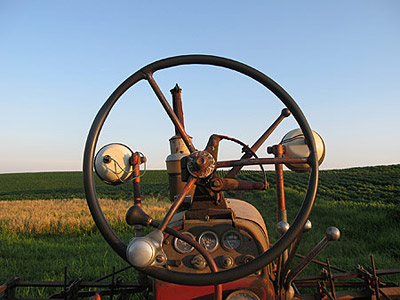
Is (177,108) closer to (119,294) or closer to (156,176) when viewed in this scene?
(119,294)

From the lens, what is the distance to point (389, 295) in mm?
2008

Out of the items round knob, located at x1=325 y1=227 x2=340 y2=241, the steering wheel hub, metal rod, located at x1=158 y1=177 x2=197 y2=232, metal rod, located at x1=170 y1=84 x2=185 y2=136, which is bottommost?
round knob, located at x1=325 y1=227 x2=340 y2=241

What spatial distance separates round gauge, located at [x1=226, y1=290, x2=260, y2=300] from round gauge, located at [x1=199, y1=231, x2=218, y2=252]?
252 mm

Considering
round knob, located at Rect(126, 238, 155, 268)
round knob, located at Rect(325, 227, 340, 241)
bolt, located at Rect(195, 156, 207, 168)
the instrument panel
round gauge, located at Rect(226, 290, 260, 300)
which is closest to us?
round knob, located at Rect(126, 238, 155, 268)

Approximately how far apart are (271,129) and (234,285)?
93 cm

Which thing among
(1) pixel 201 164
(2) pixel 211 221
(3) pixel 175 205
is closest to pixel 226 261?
(2) pixel 211 221

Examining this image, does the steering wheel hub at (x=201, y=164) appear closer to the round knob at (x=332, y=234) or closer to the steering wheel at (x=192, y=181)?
the steering wheel at (x=192, y=181)

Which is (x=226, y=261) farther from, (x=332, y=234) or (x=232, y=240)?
(x=332, y=234)

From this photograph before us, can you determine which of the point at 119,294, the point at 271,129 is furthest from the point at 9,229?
the point at 271,129

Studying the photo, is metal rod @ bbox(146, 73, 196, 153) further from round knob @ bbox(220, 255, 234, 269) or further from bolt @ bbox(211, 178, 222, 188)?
round knob @ bbox(220, 255, 234, 269)

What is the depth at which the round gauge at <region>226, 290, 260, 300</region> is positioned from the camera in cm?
159

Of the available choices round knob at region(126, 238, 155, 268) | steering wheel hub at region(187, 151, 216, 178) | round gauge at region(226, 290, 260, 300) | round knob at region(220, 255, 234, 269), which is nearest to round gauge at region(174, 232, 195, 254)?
round knob at region(220, 255, 234, 269)

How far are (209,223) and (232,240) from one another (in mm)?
163

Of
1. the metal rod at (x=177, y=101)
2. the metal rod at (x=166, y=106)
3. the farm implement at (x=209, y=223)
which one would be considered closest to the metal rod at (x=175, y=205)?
the farm implement at (x=209, y=223)
